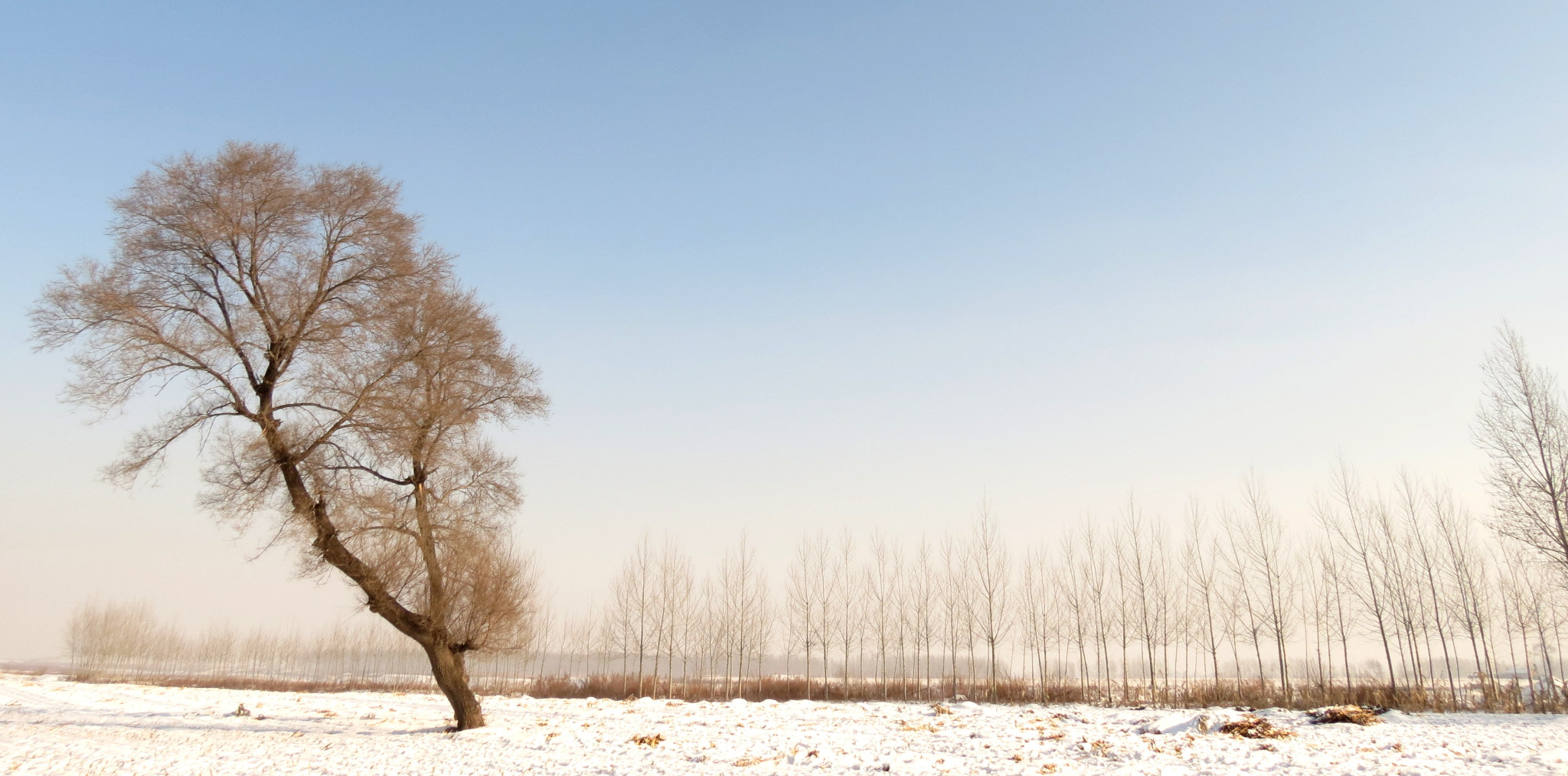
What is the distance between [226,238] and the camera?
15.8 meters

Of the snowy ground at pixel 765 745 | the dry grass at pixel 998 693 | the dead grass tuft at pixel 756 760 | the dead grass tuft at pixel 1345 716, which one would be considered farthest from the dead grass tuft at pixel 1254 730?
the dead grass tuft at pixel 756 760

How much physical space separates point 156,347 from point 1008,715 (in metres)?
21.9

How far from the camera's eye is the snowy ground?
487 inches

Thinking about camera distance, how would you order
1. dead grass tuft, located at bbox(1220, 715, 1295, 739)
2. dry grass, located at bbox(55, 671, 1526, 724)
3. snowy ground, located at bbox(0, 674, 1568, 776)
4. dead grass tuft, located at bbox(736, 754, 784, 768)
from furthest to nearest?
dry grass, located at bbox(55, 671, 1526, 724) → dead grass tuft, located at bbox(1220, 715, 1295, 739) → dead grass tuft, located at bbox(736, 754, 784, 768) → snowy ground, located at bbox(0, 674, 1568, 776)

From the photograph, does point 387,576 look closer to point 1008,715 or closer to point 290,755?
point 290,755

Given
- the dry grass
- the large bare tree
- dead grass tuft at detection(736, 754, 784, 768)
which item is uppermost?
the large bare tree

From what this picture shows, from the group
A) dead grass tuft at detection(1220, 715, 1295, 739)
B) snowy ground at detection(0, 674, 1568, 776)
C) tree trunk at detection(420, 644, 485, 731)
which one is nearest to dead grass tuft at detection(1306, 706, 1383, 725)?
snowy ground at detection(0, 674, 1568, 776)

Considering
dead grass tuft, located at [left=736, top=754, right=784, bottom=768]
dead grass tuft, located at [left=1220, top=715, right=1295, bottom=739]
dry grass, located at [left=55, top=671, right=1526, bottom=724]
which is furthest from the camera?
dry grass, located at [left=55, top=671, right=1526, bottom=724]

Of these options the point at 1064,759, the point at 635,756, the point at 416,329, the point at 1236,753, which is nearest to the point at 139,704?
the point at 416,329

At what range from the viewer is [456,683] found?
17.2m

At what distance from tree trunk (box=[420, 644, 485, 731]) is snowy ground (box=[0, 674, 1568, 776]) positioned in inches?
17.1

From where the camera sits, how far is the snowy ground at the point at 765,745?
40.5 ft

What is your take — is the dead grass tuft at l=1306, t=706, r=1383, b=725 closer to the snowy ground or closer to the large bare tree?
the snowy ground

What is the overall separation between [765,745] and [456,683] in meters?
7.19
